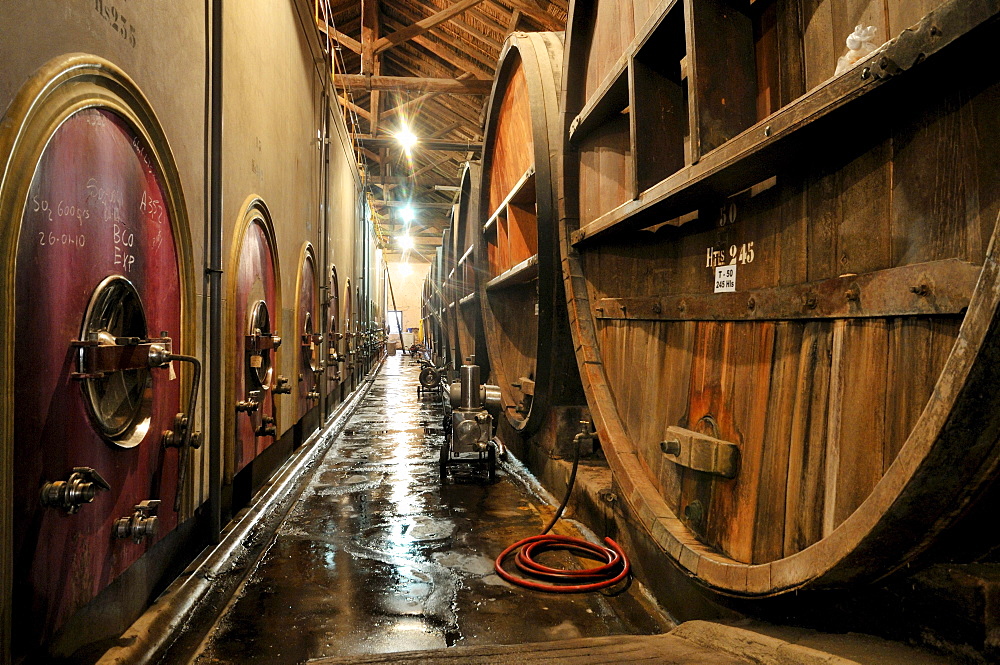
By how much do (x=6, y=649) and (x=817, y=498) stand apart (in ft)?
6.25

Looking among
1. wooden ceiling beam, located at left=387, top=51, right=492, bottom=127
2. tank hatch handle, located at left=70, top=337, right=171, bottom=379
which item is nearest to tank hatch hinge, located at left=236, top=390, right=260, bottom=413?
tank hatch handle, located at left=70, top=337, right=171, bottom=379

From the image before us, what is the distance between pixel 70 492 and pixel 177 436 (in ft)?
3.00

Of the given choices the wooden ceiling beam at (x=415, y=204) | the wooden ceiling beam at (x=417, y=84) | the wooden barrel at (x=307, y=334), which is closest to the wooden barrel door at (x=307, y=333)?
the wooden barrel at (x=307, y=334)

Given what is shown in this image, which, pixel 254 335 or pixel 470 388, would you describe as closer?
pixel 254 335

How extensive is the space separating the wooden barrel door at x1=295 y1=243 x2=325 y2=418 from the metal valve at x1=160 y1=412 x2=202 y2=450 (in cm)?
273

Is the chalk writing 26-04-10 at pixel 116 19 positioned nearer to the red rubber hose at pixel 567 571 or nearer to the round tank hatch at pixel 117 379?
the round tank hatch at pixel 117 379

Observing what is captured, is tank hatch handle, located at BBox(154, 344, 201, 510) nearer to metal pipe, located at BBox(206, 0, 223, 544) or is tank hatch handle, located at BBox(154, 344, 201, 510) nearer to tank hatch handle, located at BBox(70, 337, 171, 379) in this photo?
tank hatch handle, located at BBox(70, 337, 171, 379)

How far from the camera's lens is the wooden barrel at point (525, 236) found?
3.37 meters

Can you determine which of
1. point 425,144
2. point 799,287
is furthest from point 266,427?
point 425,144

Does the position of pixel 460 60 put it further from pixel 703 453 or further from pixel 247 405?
pixel 703 453

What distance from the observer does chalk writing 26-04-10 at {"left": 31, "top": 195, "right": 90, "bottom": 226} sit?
152cm

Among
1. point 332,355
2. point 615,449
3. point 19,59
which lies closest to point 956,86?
point 615,449

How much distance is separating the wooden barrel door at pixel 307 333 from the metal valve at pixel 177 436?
273 cm

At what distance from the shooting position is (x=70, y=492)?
1579 mm
